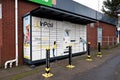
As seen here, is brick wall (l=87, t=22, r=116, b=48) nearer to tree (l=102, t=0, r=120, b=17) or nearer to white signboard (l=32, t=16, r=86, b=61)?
tree (l=102, t=0, r=120, b=17)

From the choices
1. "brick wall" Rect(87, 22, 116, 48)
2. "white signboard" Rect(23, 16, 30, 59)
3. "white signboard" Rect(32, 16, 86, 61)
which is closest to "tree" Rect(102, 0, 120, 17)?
"brick wall" Rect(87, 22, 116, 48)

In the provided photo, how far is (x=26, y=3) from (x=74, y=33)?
478 cm

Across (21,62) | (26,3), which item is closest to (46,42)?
(21,62)

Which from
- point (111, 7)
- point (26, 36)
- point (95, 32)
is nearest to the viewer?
point (26, 36)

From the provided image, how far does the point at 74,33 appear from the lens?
590 inches

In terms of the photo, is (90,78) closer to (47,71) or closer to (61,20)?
(47,71)

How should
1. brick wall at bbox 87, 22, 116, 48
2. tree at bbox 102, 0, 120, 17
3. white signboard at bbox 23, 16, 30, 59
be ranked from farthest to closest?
tree at bbox 102, 0, 120, 17 → brick wall at bbox 87, 22, 116, 48 → white signboard at bbox 23, 16, 30, 59

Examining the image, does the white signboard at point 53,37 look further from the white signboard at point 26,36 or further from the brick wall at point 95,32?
the brick wall at point 95,32

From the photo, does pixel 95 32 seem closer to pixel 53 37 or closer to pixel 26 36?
pixel 53 37

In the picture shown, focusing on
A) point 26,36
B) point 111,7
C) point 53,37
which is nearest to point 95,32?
point 53,37

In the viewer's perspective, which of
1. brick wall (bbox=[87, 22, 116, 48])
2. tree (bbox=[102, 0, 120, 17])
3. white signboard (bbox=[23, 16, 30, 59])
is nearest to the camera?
white signboard (bbox=[23, 16, 30, 59])

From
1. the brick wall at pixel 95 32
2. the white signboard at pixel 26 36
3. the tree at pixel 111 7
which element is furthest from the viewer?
the tree at pixel 111 7

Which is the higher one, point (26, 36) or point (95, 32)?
point (95, 32)

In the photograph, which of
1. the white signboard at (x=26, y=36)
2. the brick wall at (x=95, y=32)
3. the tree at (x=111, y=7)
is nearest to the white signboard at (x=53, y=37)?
the white signboard at (x=26, y=36)
